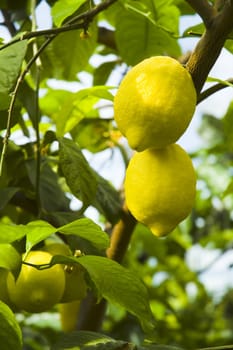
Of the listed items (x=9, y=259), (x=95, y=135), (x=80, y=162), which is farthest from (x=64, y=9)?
(x=95, y=135)

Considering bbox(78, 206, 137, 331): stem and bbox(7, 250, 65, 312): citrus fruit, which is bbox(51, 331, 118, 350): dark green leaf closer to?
bbox(7, 250, 65, 312): citrus fruit

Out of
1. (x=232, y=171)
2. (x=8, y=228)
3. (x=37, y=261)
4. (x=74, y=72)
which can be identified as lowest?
(x=232, y=171)

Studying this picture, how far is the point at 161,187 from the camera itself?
80 centimetres

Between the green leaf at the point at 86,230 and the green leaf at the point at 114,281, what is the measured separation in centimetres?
2

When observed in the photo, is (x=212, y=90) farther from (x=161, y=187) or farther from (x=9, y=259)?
(x=9, y=259)

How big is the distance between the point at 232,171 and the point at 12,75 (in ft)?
5.48

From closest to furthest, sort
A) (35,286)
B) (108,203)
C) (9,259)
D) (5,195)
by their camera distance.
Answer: (9,259)
(35,286)
(5,195)
(108,203)

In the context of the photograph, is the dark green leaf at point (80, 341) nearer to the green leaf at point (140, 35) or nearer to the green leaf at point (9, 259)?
the green leaf at point (9, 259)

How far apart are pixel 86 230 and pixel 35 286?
119 mm

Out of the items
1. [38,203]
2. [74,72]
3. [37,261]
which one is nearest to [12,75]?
[37,261]

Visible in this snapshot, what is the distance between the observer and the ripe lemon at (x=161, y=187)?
80cm

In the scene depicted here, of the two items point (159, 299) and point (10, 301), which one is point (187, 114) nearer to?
point (10, 301)

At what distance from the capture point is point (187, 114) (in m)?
0.77

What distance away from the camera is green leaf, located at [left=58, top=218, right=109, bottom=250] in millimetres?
769
